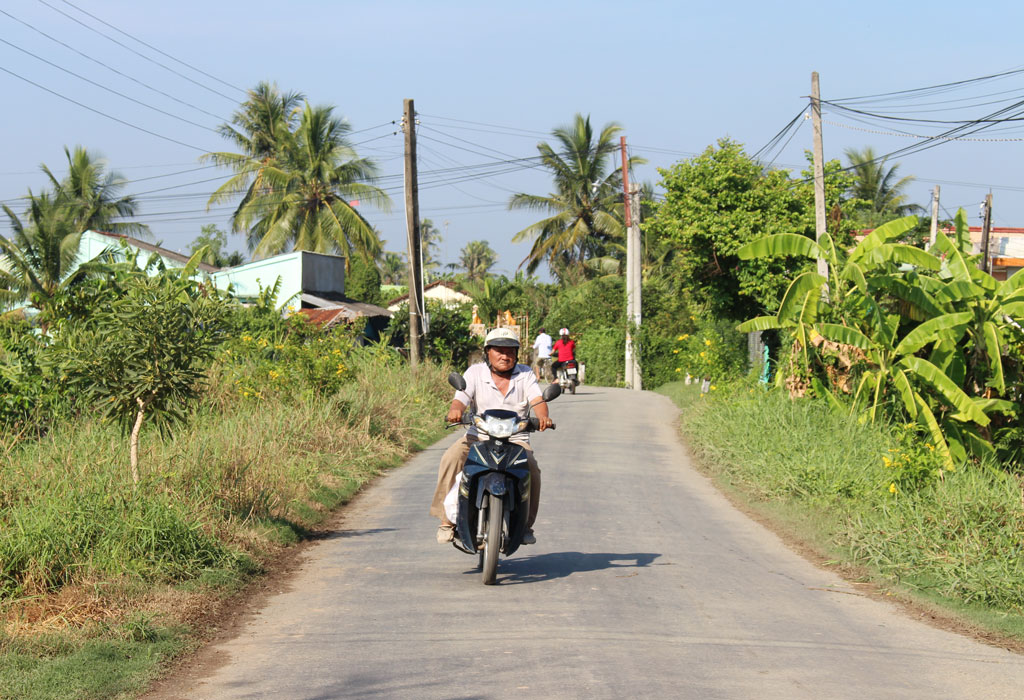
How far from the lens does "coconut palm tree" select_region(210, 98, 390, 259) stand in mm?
46469

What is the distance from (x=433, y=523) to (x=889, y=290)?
313 inches

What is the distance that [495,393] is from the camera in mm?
8352

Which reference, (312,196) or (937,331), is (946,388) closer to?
(937,331)

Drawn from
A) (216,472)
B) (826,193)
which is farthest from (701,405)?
(216,472)

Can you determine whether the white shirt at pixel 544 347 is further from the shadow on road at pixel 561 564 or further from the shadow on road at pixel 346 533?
the shadow on road at pixel 561 564

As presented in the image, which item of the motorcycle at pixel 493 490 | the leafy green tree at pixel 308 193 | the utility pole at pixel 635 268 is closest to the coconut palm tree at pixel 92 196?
the leafy green tree at pixel 308 193

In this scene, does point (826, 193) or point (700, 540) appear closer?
point (700, 540)

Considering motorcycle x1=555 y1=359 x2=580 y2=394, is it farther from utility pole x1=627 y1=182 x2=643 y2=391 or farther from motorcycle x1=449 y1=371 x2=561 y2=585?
motorcycle x1=449 y1=371 x2=561 y2=585

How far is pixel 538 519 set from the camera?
1089 cm

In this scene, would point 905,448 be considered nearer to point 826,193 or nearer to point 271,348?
point 271,348

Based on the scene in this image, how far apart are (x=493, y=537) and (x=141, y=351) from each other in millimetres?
3604

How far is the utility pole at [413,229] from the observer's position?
25672mm

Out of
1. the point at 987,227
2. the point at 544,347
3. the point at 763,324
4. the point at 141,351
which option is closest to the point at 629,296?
the point at 544,347

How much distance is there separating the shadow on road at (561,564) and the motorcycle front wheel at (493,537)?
0.30 m
